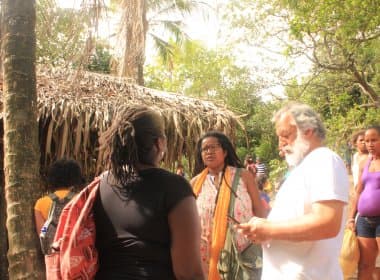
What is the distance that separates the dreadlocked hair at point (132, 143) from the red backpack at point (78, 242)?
0.16 m

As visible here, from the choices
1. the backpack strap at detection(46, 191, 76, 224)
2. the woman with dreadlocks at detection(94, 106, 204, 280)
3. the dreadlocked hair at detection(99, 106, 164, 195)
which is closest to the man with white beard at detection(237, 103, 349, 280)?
the woman with dreadlocks at detection(94, 106, 204, 280)

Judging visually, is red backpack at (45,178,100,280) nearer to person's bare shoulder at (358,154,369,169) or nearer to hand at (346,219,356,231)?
hand at (346,219,356,231)

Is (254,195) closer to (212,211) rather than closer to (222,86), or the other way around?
(212,211)

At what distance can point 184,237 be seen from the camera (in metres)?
2.13

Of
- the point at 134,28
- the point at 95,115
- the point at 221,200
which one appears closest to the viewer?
the point at 221,200

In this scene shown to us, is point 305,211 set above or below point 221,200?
above

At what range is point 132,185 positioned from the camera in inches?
88.2

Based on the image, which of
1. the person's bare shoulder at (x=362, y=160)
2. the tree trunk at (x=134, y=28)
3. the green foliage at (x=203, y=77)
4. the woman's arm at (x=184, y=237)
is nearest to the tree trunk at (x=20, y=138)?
the woman's arm at (x=184, y=237)

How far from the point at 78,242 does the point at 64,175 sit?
2127 millimetres

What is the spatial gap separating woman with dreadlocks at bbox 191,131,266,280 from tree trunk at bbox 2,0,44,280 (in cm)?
135

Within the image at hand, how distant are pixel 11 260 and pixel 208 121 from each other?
14.3 feet

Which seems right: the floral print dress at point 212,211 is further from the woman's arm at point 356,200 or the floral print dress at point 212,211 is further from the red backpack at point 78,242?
the red backpack at point 78,242

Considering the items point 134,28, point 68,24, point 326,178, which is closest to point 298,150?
point 326,178

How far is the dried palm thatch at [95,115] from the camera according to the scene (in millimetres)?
6105
